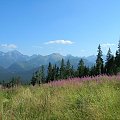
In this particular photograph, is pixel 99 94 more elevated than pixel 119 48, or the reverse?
pixel 119 48

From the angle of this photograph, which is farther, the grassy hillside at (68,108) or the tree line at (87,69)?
the tree line at (87,69)

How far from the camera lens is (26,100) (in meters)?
10.3

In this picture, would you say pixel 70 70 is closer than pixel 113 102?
No

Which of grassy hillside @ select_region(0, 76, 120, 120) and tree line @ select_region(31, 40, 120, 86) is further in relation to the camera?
tree line @ select_region(31, 40, 120, 86)

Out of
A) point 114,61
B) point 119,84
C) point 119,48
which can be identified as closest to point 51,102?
point 119,84

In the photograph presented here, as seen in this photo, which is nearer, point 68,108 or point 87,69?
point 68,108

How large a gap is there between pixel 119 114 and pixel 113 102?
89cm

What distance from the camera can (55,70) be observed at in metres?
114

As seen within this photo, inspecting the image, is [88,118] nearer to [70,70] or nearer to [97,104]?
[97,104]

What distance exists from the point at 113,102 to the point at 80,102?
0.94m

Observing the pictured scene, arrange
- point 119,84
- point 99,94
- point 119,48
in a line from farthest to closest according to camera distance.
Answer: point 119,48, point 119,84, point 99,94

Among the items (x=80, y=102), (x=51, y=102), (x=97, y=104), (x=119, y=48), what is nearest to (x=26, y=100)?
(x=51, y=102)

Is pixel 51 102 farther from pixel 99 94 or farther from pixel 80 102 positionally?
pixel 99 94

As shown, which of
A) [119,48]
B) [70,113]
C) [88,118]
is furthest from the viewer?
[119,48]
